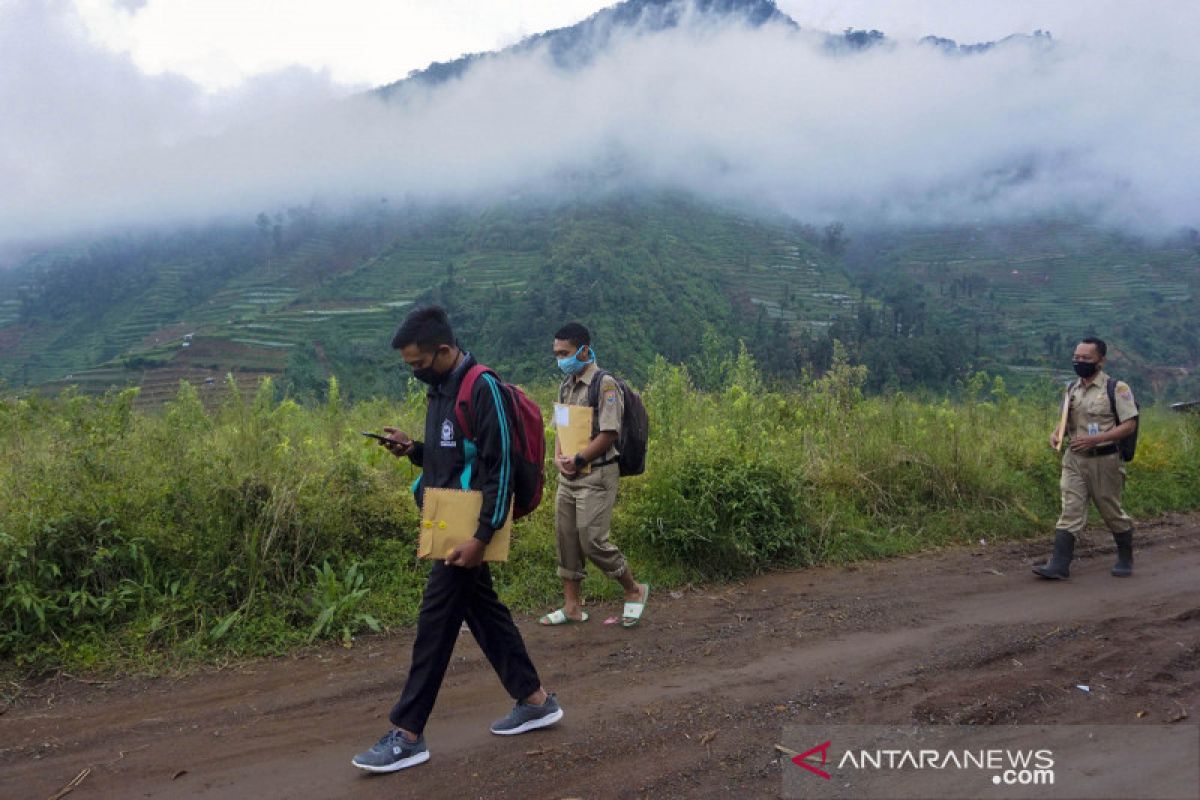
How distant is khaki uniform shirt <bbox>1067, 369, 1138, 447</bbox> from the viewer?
6.09m

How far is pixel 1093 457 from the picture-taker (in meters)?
6.28

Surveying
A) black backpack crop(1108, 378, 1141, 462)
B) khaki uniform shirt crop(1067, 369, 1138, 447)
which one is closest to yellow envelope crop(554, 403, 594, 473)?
khaki uniform shirt crop(1067, 369, 1138, 447)

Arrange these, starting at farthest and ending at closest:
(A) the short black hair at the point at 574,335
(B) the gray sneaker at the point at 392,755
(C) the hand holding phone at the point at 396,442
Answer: (A) the short black hair at the point at 574,335 → (C) the hand holding phone at the point at 396,442 → (B) the gray sneaker at the point at 392,755

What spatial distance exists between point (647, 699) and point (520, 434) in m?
1.58

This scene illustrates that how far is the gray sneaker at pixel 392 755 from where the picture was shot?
321 centimetres

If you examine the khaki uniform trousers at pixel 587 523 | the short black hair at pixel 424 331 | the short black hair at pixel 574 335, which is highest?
the short black hair at pixel 424 331

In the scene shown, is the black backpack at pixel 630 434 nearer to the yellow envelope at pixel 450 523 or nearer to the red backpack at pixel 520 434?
the red backpack at pixel 520 434

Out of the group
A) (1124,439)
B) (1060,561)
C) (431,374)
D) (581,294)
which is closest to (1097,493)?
(1124,439)

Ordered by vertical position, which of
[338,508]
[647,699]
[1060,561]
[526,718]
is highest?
[338,508]

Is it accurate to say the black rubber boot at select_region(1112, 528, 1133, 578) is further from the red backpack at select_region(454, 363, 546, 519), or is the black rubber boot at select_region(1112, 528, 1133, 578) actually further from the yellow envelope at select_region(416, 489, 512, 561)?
the yellow envelope at select_region(416, 489, 512, 561)

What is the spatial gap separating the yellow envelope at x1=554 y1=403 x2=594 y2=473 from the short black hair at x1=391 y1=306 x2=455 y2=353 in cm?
168

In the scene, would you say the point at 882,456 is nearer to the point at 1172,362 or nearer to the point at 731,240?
the point at 1172,362

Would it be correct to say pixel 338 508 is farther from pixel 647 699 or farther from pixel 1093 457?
pixel 1093 457

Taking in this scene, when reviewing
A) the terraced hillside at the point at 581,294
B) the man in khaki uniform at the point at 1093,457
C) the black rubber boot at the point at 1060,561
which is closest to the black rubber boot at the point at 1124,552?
the man in khaki uniform at the point at 1093,457
